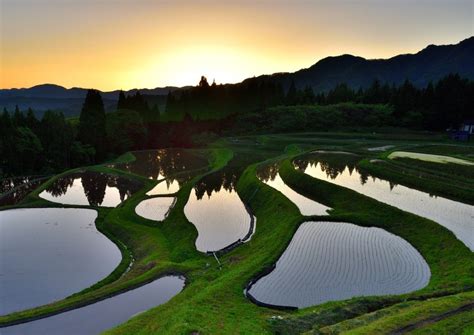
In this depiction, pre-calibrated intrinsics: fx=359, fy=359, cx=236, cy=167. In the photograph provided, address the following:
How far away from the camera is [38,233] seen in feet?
83.3

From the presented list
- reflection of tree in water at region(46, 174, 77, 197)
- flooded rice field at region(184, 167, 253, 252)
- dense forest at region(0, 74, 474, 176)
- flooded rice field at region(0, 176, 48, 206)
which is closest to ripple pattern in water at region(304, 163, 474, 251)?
flooded rice field at region(184, 167, 253, 252)

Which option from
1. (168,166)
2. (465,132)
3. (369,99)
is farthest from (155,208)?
(369,99)

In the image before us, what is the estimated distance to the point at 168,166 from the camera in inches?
2138

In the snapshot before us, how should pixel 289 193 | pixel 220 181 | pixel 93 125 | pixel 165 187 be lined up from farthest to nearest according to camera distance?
1. pixel 93 125
2. pixel 220 181
3. pixel 165 187
4. pixel 289 193

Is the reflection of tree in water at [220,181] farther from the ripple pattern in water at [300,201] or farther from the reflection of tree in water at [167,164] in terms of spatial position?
the ripple pattern in water at [300,201]

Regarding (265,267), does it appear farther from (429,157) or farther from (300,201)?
(429,157)

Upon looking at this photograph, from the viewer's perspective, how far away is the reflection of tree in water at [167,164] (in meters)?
46.9

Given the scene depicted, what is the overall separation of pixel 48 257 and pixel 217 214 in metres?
11.6

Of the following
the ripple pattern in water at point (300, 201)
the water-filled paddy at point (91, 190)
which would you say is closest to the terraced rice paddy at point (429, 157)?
the ripple pattern in water at point (300, 201)

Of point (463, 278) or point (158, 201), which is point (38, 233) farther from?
point (463, 278)

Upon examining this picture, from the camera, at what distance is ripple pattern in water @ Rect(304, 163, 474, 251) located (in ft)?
66.7

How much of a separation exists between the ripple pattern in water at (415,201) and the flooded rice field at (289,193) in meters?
3.46

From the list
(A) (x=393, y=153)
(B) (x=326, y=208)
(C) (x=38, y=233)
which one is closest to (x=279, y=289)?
(B) (x=326, y=208)

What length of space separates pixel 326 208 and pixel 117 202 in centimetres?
1972
